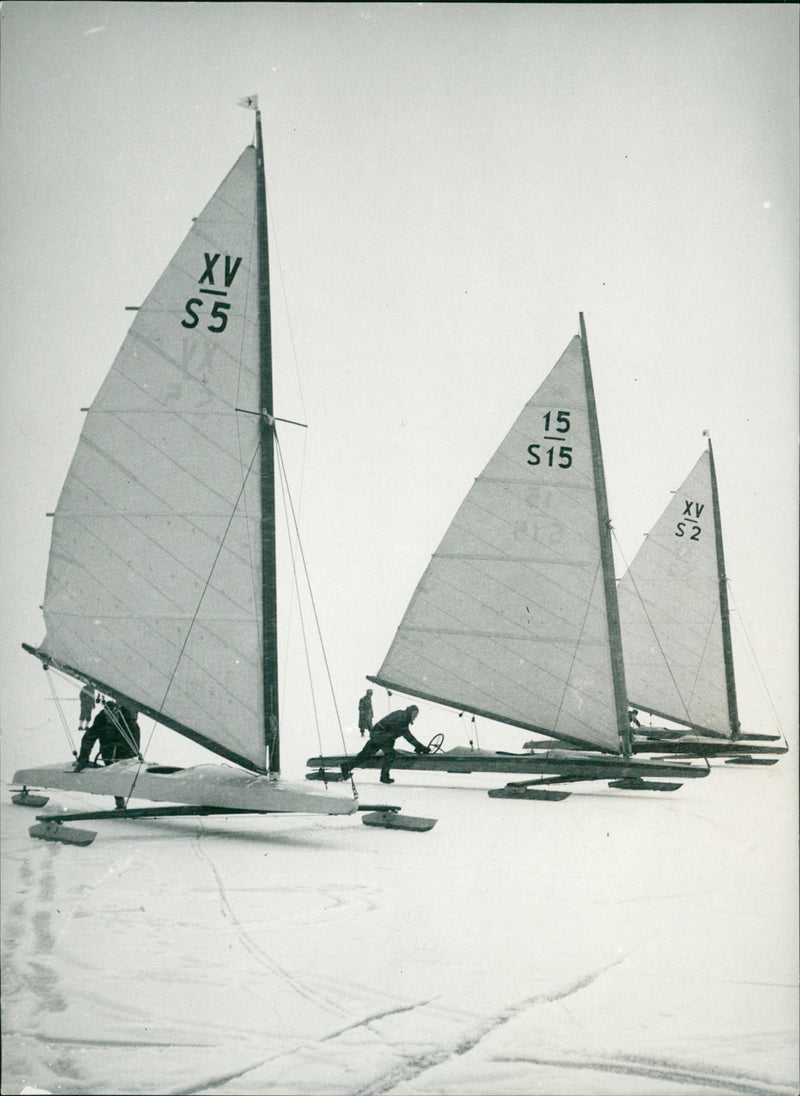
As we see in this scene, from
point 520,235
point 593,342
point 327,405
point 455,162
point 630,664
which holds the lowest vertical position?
point 630,664

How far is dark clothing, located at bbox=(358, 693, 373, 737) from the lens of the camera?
4379 mm

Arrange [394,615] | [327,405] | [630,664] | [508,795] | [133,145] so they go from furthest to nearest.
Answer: [630,664] → [508,795] → [394,615] → [327,405] → [133,145]

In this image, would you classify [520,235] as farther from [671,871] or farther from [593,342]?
[671,871]

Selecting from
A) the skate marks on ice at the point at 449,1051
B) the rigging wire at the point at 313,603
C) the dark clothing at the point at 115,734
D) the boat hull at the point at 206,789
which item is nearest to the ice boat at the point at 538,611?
the rigging wire at the point at 313,603

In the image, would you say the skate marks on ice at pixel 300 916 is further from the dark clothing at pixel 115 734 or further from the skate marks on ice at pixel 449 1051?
the dark clothing at pixel 115 734

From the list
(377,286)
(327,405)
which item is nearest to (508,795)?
(327,405)

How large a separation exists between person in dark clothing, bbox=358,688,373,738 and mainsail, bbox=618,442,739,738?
1.77m

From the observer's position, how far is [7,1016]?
288cm

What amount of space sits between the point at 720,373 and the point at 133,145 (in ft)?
8.87

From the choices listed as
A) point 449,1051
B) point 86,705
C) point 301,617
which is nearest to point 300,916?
point 449,1051

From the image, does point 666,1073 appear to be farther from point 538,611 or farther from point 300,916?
point 538,611

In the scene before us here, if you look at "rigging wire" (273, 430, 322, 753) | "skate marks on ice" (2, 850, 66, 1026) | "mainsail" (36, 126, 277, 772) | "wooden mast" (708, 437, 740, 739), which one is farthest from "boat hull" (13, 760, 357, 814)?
"wooden mast" (708, 437, 740, 739)

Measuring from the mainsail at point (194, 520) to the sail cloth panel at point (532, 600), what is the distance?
1.19m

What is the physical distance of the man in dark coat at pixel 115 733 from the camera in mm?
4508
